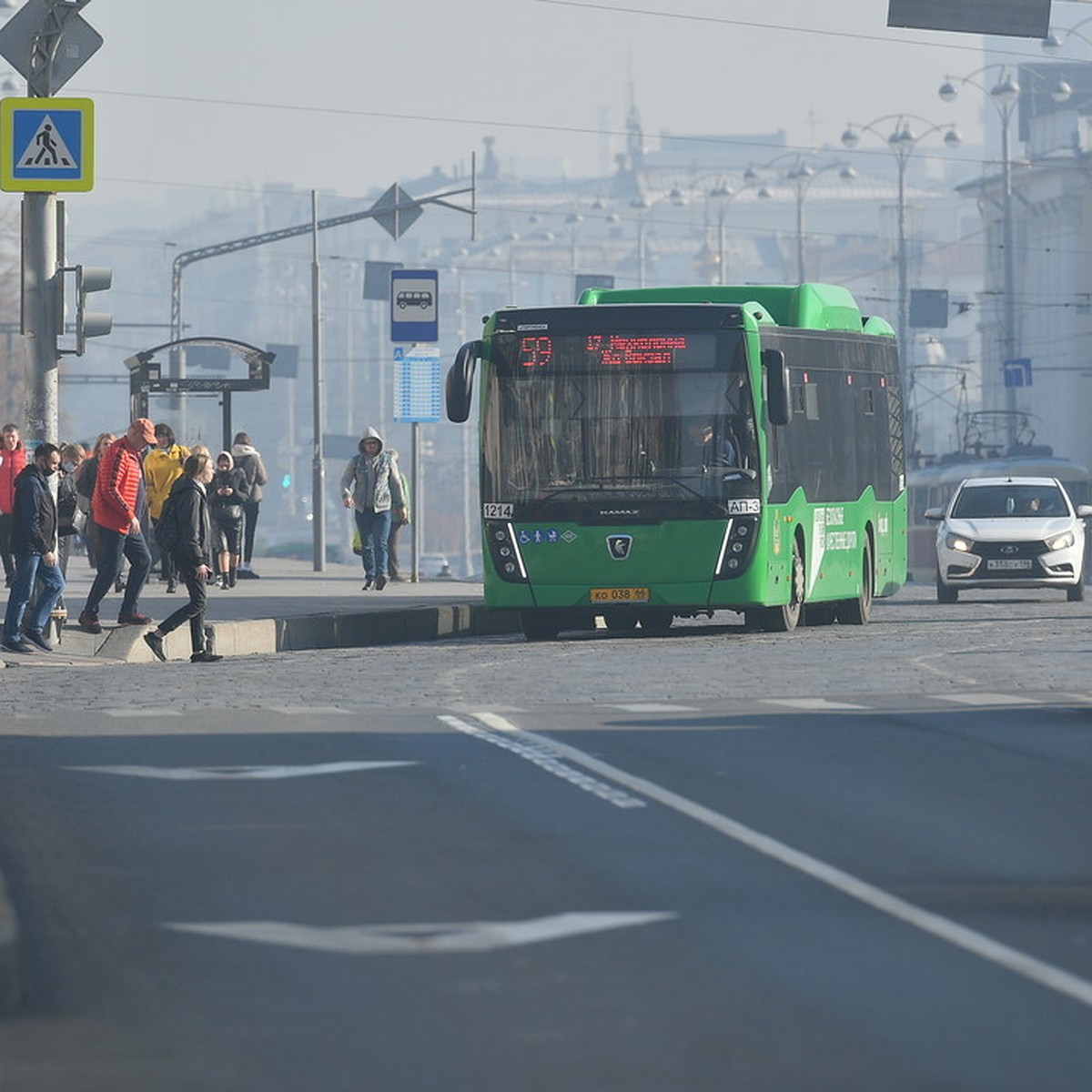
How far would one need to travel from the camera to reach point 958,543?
115ft

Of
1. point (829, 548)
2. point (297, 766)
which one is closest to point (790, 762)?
point (297, 766)

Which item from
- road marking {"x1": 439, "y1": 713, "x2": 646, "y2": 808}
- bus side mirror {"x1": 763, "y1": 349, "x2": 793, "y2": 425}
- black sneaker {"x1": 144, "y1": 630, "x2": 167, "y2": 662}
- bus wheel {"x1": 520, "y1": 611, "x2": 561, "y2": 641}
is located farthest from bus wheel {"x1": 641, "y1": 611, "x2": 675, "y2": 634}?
road marking {"x1": 439, "y1": 713, "x2": 646, "y2": 808}

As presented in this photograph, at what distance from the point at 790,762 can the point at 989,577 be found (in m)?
21.4

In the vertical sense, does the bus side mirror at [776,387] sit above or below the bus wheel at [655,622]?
above

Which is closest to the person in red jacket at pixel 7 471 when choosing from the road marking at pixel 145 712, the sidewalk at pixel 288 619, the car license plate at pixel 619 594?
the sidewalk at pixel 288 619

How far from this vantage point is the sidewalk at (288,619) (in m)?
23.7

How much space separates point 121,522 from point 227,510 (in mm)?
10162

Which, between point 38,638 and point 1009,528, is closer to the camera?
point 38,638

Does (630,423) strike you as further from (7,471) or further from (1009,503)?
(1009,503)

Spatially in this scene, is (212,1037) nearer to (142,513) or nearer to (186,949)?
(186,949)

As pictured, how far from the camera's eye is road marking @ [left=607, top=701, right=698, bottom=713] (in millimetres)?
16828

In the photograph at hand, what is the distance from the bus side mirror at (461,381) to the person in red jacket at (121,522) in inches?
106

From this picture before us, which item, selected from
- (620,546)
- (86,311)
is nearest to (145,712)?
(86,311)

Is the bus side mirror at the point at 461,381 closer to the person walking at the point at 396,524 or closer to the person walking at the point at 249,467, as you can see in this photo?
the person walking at the point at 396,524
